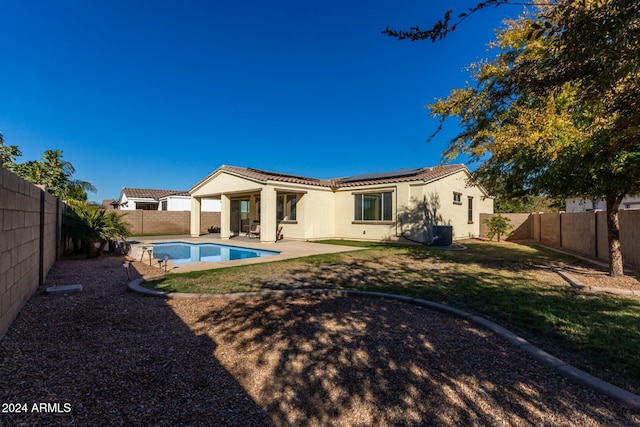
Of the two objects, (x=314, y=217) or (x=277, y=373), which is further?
(x=314, y=217)

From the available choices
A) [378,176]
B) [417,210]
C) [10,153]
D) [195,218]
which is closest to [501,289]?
[417,210]

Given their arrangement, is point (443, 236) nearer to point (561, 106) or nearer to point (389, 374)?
point (561, 106)

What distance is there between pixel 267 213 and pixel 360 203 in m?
5.54

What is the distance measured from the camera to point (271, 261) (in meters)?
10.3

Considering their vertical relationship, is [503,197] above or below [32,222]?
above

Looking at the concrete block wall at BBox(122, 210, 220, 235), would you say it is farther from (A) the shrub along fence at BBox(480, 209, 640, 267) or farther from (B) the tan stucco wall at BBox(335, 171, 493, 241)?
(A) the shrub along fence at BBox(480, 209, 640, 267)

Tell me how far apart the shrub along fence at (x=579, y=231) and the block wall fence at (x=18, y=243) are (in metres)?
14.3

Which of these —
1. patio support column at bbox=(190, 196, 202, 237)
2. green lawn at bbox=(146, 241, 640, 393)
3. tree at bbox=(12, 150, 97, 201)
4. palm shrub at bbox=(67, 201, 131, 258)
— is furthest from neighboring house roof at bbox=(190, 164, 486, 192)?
tree at bbox=(12, 150, 97, 201)

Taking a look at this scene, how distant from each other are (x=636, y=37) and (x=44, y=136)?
30925 mm

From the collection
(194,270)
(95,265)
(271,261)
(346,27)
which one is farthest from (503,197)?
(95,265)

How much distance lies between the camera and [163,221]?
2403 cm

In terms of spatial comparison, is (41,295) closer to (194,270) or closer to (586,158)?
(194,270)

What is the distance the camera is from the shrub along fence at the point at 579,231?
30.6ft

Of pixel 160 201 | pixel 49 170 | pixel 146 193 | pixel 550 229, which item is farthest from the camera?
pixel 146 193
